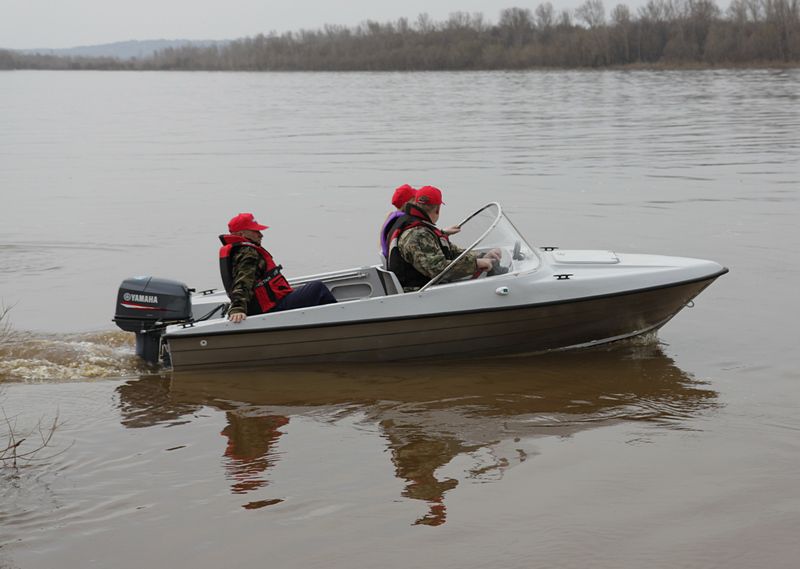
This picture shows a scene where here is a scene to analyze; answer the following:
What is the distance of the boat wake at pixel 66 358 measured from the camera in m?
8.09

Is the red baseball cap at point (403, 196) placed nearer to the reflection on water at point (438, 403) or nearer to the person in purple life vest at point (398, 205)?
the person in purple life vest at point (398, 205)

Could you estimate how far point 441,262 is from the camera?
25.2 ft

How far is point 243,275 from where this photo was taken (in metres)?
7.58

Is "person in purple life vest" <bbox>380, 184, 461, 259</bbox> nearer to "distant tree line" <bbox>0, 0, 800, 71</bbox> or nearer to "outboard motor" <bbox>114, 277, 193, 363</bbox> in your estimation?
"outboard motor" <bbox>114, 277, 193, 363</bbox>

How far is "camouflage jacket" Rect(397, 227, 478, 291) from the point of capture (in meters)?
7.68

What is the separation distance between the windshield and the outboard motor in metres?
2.27

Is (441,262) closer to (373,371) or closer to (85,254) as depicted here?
(373,371)

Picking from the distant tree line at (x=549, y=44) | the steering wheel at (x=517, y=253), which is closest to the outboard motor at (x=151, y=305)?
the steering wheel at (x=517, y=253)

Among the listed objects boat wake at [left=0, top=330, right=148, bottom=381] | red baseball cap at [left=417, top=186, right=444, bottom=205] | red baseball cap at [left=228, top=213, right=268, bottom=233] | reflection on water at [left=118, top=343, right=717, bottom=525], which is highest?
red baseball cap at [left=417, top=186, right=444, bottom=205]

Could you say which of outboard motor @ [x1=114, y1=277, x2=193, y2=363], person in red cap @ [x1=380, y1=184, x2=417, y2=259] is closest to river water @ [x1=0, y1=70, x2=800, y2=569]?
outboard motor @ [x1=114, y1=277, x2=193, y2=363]

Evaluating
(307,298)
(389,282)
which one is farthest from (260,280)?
(389,282)

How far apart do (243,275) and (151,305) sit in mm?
837

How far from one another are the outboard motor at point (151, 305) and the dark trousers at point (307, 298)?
75 centimetres

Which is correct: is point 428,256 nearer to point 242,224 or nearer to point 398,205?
point 398,205
